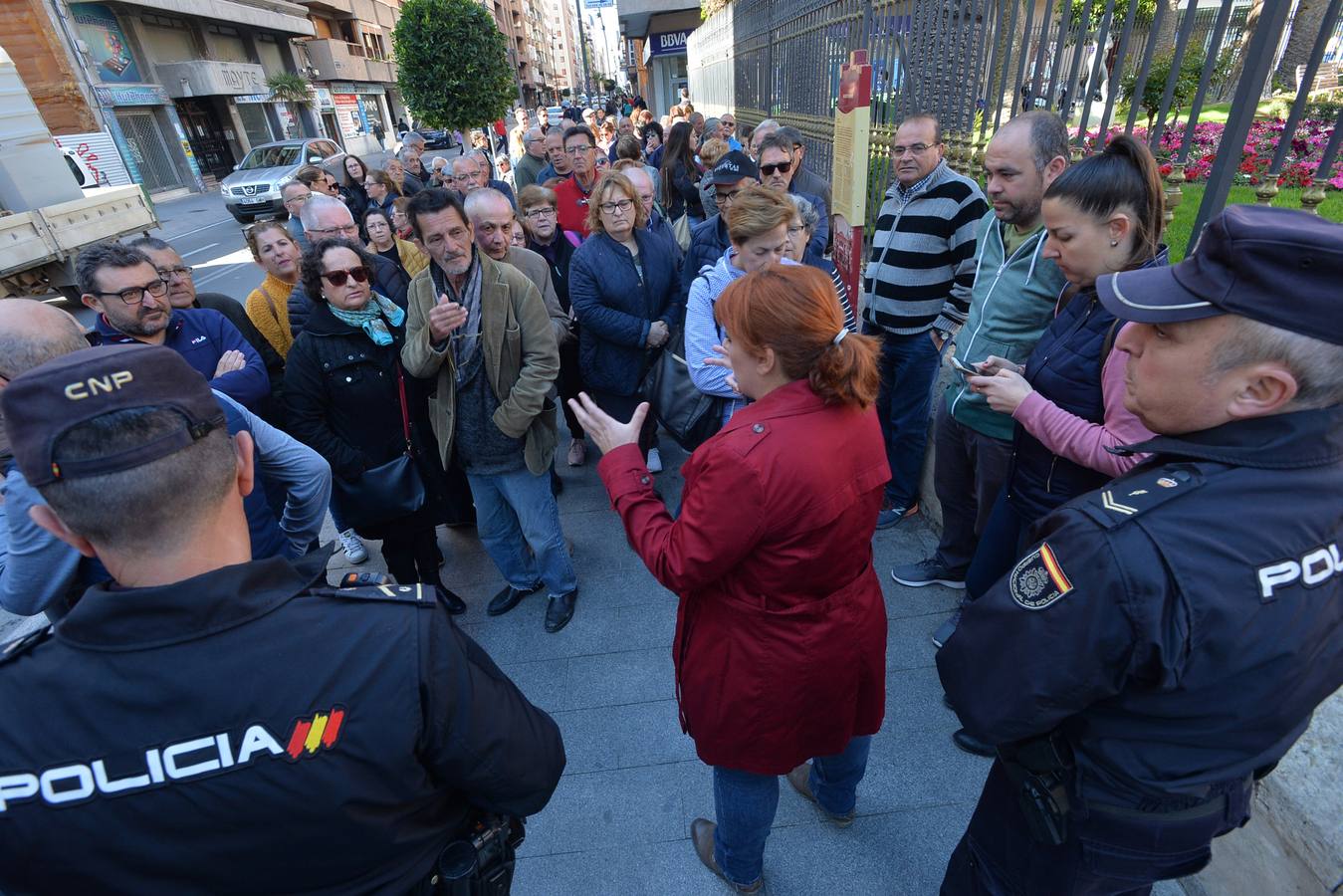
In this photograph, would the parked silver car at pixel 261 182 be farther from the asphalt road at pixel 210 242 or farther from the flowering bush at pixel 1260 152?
the flowering bush at pixel 1260 152

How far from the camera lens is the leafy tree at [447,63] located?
1600 centimetres

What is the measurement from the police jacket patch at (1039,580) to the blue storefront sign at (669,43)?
30.3 metres

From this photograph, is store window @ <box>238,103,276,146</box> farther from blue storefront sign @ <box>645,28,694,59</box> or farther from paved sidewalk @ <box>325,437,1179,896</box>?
paved sidewalk @ <box>325,437,1179,896</box>

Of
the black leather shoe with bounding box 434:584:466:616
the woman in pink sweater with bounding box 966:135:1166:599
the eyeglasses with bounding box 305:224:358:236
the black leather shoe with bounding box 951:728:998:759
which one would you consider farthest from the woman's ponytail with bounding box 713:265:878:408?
the eyeglasses with bounding box 305:224:358:236

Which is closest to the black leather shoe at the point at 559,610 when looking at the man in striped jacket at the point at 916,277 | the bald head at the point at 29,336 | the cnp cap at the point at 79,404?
the man in striped jacket at the point at 916,277

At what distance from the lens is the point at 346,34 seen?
1574 inches

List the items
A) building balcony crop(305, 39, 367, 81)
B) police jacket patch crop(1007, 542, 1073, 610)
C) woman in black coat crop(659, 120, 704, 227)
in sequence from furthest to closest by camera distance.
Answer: building balcony crop(305, 39, 367, 81) < woman in black coat crop(659, 120, 704, 227) < police jacket patch crop(1007, 542, 1073, 610)

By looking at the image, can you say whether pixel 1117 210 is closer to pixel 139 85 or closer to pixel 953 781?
pixel 953 781

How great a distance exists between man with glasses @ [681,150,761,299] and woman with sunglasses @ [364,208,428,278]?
194 cm

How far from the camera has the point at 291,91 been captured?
3062cm

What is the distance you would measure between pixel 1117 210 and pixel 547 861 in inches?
110

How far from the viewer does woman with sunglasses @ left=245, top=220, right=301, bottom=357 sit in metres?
3.52

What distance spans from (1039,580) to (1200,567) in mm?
237

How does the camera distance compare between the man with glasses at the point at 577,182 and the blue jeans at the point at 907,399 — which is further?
the man with glasses at the point at 577,182
